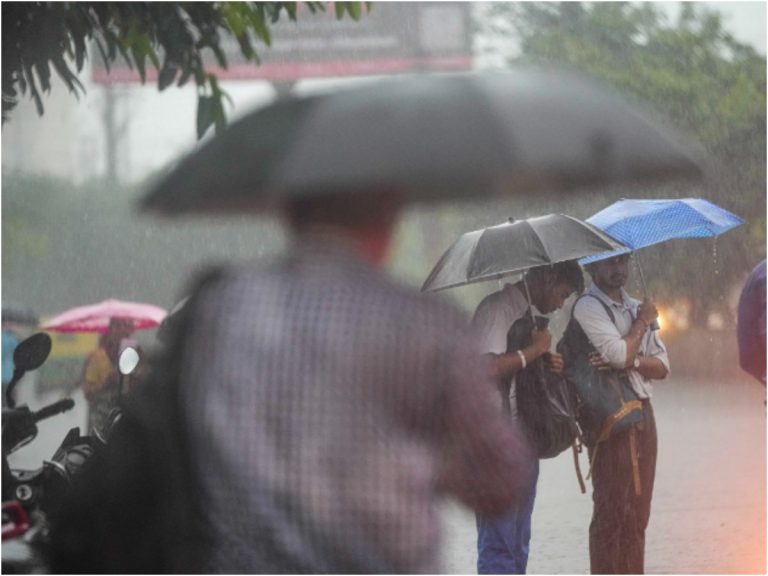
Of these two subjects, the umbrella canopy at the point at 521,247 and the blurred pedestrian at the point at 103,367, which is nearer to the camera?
the umbrella canopy at the point at 521,247

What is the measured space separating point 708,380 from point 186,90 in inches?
228

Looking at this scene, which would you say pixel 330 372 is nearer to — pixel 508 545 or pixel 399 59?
pixel 508 545

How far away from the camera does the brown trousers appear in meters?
5.55

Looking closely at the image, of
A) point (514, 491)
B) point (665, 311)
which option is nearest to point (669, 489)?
point (665, 311)

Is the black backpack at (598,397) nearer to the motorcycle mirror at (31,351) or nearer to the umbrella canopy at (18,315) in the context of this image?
the motorcycle mirror at (31,351)

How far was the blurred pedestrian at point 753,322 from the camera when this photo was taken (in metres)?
5.74

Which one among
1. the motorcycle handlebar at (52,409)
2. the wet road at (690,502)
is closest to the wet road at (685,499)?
the wet road at (690,502)

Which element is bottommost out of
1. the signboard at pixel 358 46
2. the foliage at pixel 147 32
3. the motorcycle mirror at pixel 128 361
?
the motorcycle mirror at pixel 128 361

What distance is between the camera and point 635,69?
8.30 meters

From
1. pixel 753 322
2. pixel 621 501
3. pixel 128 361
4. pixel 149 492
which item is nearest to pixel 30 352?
pixel 128 361

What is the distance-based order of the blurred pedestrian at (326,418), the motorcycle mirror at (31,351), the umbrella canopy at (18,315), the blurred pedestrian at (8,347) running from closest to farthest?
the blurred pedestrian at (326,418), the motorcycle mirror at (31,351), the blurred pedestrian at (8,347), the umbrella canopy at (18,315)

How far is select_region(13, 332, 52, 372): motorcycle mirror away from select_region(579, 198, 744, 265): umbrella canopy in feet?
6.70

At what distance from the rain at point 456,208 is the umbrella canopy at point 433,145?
10.4 feet

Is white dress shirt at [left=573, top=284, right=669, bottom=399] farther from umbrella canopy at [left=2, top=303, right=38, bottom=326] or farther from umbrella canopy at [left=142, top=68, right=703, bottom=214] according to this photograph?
umbrella canopy at [left=2, top=303, right=38, bottom=326]
